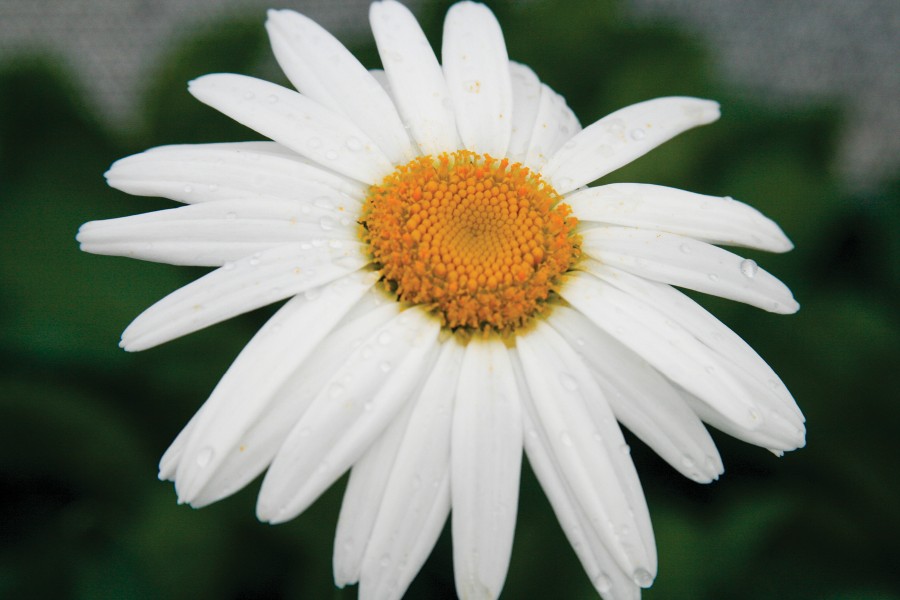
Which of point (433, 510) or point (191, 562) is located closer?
point (433, 510)

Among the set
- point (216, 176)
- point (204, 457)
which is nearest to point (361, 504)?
point (204, 457)

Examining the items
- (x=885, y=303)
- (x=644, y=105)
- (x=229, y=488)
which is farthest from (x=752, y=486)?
(x=229, y=488)

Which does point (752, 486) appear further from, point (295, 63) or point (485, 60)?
point (295, 63)

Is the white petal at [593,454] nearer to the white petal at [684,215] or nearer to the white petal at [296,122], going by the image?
the white petal at [684,215]

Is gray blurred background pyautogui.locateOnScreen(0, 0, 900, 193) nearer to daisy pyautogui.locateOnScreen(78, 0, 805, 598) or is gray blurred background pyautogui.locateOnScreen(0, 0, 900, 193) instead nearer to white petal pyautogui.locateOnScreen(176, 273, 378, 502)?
daisy pyautogui.locateOnScreen(78, 0, 805, 598)

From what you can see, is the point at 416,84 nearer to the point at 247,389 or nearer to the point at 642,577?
the point at 247,389

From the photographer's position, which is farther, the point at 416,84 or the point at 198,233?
the point at 416,84
